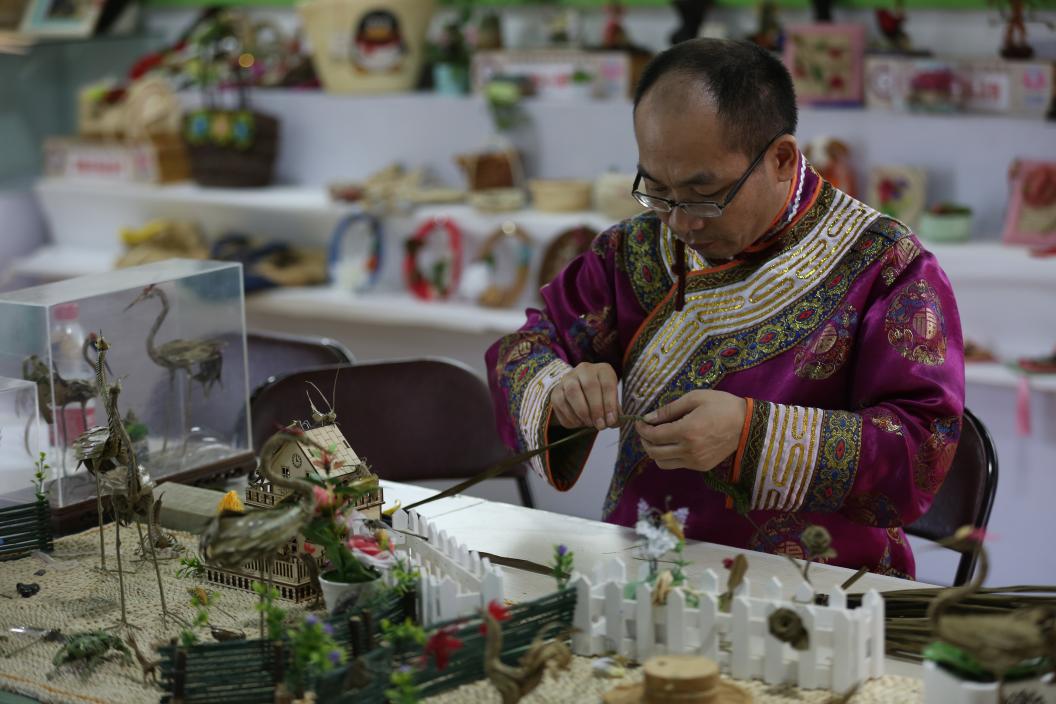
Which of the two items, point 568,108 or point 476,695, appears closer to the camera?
point 476,695

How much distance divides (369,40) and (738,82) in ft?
9.35

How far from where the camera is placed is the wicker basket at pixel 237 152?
15.3 ft

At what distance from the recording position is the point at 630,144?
4.08 meters

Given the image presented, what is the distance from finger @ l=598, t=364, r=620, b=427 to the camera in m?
1.87

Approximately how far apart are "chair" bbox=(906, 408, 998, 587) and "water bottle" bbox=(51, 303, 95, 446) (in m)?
1.39

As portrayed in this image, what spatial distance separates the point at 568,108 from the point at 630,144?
241mm

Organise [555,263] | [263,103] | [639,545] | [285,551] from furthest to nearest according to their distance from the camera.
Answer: [263,103], [555,263], [639,545], [285,551]

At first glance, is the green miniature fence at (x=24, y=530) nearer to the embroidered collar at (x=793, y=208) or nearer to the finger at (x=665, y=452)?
the finger at (x=665, y=452)

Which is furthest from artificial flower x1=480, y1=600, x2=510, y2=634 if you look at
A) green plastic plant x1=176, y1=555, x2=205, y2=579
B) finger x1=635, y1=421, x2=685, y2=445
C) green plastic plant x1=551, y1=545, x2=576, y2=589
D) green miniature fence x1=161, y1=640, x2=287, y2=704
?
green plastic plant x1=176, y1=555, x2=205, y2=579

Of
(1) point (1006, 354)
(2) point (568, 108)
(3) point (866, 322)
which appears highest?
(2) point (568, 108)

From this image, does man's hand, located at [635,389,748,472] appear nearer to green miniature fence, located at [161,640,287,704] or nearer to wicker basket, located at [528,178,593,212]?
green miniature fence, located at [161,640,287,704]

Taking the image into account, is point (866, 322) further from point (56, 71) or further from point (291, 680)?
point (56, 71)

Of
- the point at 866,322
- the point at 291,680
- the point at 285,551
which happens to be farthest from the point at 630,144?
the point at 291,680

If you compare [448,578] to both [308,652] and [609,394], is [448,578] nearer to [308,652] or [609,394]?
[308,652]
